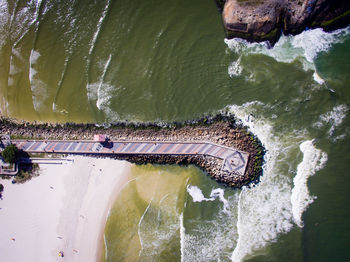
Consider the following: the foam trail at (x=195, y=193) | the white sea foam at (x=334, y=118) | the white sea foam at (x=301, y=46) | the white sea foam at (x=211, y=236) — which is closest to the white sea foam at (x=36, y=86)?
the foam trail at (x=195, y=193)

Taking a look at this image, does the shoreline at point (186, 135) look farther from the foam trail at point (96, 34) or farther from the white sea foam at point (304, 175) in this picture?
the foam trail at point (96, 34)

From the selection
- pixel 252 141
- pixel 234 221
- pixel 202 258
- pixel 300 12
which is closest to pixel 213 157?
pixel 252 141

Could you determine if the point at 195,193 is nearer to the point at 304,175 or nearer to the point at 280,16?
the point at 304,175

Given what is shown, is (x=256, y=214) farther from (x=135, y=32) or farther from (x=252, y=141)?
(x=135, y=32)

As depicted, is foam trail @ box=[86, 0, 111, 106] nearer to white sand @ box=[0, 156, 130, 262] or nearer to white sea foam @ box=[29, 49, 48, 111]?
white sea foam @ box=[29, 49, 48, 111]

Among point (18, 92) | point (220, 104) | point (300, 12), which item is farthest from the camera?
point (18, 92)

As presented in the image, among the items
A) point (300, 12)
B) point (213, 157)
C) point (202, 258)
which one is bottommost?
point (202, 258)

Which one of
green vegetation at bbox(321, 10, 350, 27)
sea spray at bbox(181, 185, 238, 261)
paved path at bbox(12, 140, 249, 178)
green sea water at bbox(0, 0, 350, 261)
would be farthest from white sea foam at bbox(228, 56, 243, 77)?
sea spray at bbox(181, 185, 238, 261)

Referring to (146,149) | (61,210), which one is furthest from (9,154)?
(146,149)
